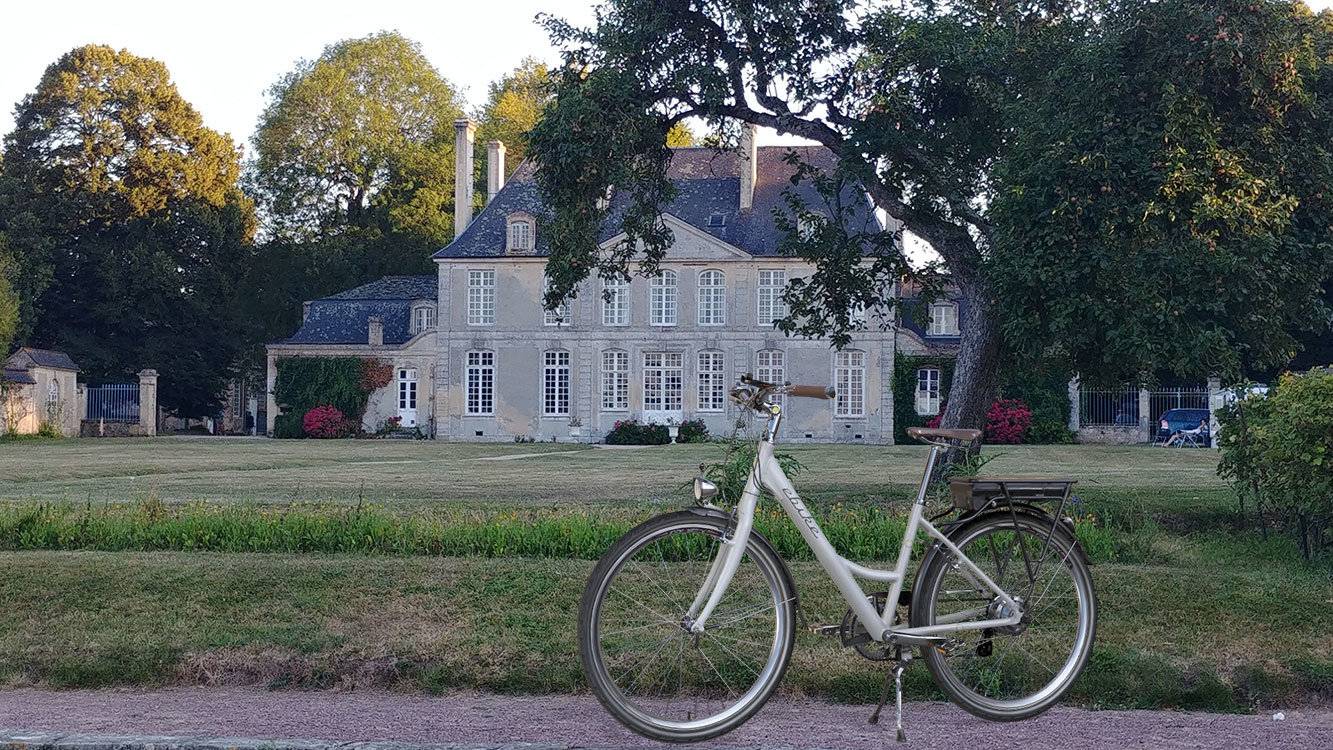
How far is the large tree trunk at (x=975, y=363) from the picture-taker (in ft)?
52.8

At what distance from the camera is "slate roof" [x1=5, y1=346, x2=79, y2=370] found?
4506cm

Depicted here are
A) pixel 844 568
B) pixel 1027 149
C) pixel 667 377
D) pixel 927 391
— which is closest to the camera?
pixel 844 568

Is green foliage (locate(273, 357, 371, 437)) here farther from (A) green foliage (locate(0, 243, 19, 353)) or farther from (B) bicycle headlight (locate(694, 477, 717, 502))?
(B) bicycle headlight (locate(694, 477, 717, 502))

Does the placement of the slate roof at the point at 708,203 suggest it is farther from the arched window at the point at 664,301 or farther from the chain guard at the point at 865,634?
the chain guard at the point at 865,634

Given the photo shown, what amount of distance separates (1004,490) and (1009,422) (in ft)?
130

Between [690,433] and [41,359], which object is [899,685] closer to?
[690,433]

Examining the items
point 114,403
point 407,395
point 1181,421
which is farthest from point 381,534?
point 114,403

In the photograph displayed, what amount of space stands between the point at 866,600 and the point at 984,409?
11.2 m

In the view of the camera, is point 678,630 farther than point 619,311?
No

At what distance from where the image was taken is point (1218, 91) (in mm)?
13445

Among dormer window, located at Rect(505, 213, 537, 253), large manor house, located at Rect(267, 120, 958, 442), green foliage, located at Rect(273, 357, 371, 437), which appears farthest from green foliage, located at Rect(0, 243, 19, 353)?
dormer window, located at Rect(505, 213, 537, 253)

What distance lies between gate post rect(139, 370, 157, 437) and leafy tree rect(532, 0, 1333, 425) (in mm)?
36782

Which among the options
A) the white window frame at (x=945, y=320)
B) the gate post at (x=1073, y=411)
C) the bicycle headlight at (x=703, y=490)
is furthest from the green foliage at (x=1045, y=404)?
the bicycle headlight at (x=703, y=490)

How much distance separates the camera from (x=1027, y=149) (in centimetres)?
1403
